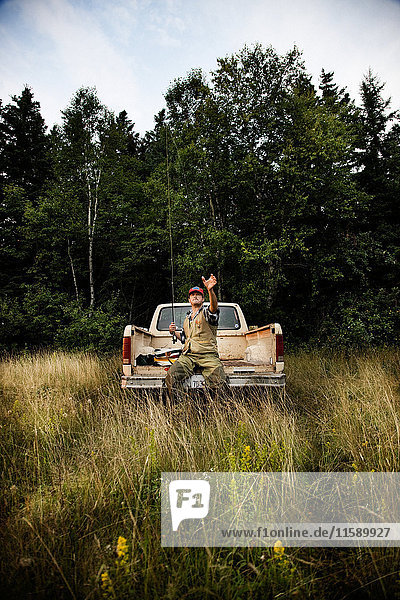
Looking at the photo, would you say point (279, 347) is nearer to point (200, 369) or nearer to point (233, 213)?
point (200, 369)

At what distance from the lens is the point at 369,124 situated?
16.4 meters

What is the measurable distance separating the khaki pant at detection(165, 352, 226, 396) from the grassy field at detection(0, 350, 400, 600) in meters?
0.26

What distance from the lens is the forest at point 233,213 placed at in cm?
1086

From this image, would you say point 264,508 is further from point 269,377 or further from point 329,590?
point 269,377

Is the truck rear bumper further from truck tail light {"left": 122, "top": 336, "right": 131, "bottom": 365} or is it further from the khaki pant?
truck tail light {"left": 122, "top": 336, "right": 131, "bottom": 365}

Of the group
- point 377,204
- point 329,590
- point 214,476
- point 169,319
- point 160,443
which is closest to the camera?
point 329,590

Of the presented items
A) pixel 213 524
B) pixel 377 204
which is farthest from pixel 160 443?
pixel 377 204

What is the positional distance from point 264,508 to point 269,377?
2077 millimetres

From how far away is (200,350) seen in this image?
159 inches

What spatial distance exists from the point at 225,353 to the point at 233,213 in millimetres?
7926

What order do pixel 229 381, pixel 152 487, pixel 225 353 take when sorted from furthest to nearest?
pixel 225 353 < pixel 229 381 < pixel 152 487

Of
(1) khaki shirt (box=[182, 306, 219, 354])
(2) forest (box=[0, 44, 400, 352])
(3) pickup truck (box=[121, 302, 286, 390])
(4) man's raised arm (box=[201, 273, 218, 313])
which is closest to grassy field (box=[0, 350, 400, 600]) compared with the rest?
(3) pickup truck (box=[121, 302, 286, 390])

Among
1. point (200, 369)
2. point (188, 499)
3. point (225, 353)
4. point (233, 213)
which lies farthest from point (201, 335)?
point (233, 213)

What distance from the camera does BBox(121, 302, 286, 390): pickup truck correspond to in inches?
159
